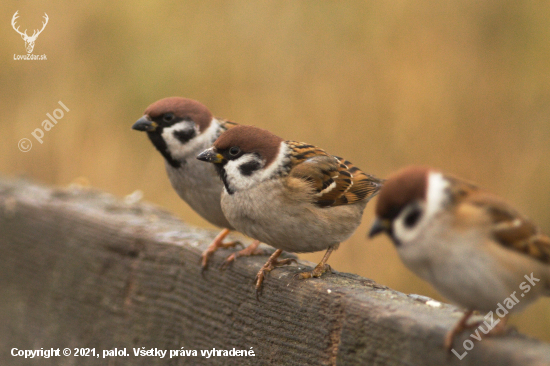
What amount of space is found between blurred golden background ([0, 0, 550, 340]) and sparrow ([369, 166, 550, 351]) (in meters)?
1.82

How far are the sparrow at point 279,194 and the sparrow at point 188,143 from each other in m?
0.40

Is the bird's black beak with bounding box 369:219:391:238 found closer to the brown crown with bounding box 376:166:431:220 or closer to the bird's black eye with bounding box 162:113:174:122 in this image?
the brown crown with bounding box 376:166:431:220

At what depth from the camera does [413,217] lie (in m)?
1.62

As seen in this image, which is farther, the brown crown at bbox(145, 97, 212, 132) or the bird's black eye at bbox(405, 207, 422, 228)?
the brown crown at bbox(145, 97, 212, 132)

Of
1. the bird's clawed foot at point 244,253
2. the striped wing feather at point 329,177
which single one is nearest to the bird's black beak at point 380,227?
the bird's clawed foot at point 244,253

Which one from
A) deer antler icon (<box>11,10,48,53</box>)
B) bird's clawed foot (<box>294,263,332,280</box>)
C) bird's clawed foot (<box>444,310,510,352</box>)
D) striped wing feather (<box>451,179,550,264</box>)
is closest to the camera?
bird's clawed foot (<box>444,310,510,352</box>)

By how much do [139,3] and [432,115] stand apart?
90.9 inches

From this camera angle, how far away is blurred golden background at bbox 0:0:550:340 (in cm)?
347

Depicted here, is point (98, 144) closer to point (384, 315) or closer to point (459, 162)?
point (459, 162)

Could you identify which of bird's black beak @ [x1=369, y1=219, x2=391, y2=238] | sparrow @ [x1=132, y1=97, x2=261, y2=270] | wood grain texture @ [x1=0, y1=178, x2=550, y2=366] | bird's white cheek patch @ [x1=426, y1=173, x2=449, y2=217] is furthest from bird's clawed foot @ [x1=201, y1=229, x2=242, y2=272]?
bird's white cheek patch @ [x1=426, y1=173, x2=449, y2=217]

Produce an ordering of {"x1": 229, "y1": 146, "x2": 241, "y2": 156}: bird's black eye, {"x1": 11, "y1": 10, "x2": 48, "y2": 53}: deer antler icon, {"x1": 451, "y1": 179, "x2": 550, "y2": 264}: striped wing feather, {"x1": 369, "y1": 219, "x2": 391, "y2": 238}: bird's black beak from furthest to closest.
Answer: {"x1": 11, "y1": 10, "x2": 48, "y2": 53}: deer antler icon
{"x1": 229, "y1": 146, "x2": 241, "y2": 156}: bird's black eye
{"x1": 369, "y1": 219, "x2": 391, "y2": 238}: bird's black beak
{"x1": 451, "y1": 179, "x2": 550, "y2": 264}: striped wing feather

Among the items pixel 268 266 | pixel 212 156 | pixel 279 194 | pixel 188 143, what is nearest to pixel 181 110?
pixel 188 143

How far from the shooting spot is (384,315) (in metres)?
1.68

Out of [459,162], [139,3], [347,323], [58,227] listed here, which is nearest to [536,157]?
[459,162]
